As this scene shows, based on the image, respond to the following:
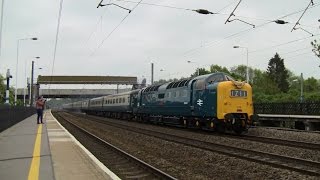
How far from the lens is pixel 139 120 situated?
42.4 meters

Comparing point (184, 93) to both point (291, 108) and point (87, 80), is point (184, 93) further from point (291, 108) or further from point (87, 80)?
point (87, 80)

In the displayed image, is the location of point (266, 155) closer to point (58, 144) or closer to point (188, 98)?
point (58, 144)

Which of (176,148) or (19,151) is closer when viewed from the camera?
(19,151)

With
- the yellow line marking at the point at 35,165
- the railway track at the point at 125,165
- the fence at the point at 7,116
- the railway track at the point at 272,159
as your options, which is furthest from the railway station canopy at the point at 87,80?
the yellow line marking at the point at 35,165

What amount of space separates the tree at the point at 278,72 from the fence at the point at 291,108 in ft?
231

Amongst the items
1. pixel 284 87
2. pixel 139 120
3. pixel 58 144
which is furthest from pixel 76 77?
pixel 58 144

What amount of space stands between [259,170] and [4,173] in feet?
20.7

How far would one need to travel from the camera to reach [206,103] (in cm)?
2509

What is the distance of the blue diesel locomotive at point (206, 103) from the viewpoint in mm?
24078

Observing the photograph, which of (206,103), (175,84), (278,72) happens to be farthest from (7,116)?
A: (278,72)

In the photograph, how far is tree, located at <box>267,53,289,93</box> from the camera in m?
109

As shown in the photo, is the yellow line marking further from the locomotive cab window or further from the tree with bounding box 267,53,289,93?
the tree with bounding box 267,53,289,93

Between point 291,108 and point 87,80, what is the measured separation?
71.2 metres

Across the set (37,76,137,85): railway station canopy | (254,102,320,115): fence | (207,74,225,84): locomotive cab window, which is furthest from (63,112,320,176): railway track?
(37,76,137,85): railway station canopy
